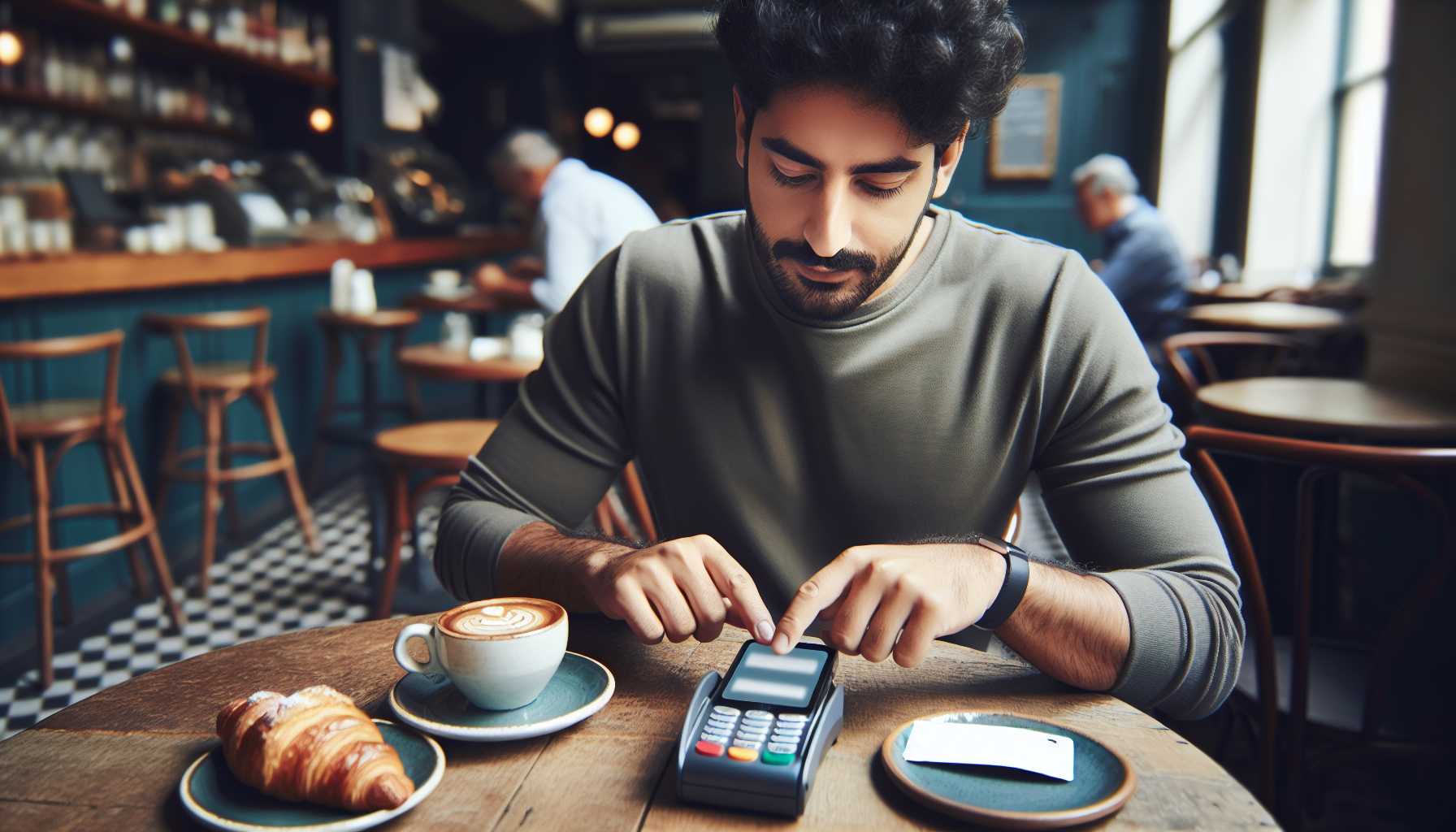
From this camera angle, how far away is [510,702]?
0.82 metres

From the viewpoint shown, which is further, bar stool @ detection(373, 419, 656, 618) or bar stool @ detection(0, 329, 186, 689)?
bar stool @ detection(0, 329, 186, 689)

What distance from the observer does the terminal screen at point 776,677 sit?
2.59 ft

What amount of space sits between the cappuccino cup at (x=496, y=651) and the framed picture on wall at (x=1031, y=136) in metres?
8.51

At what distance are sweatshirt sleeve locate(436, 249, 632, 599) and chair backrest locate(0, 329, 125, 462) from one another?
219 centimetres

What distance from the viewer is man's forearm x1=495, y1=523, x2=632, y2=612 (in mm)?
1074

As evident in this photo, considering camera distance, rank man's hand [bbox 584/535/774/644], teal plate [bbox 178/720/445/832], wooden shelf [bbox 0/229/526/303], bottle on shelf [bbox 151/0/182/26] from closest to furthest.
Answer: teal plate [bbox 178/720/445/832] → man's hand [bbox 584/535/774/644] → wooden shelf [bbox 0/229/526/303] → bottle on shelf [bbox 151/0/182/26]

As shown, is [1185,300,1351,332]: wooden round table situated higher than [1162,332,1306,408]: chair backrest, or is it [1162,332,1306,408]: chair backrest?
[1185,300,1351,332]: wooden round table

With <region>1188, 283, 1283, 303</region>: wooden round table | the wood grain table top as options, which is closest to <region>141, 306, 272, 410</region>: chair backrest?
the wood grain table top

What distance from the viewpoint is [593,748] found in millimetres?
788

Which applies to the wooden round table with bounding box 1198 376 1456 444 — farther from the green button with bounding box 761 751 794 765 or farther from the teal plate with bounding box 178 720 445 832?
the teal plate with bounding box 178 720 445 832

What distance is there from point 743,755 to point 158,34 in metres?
5.83

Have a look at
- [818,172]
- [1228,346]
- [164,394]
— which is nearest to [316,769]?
[818,172]

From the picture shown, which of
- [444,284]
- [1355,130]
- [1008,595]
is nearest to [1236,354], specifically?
[1355,130]

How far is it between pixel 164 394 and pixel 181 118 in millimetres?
2849
